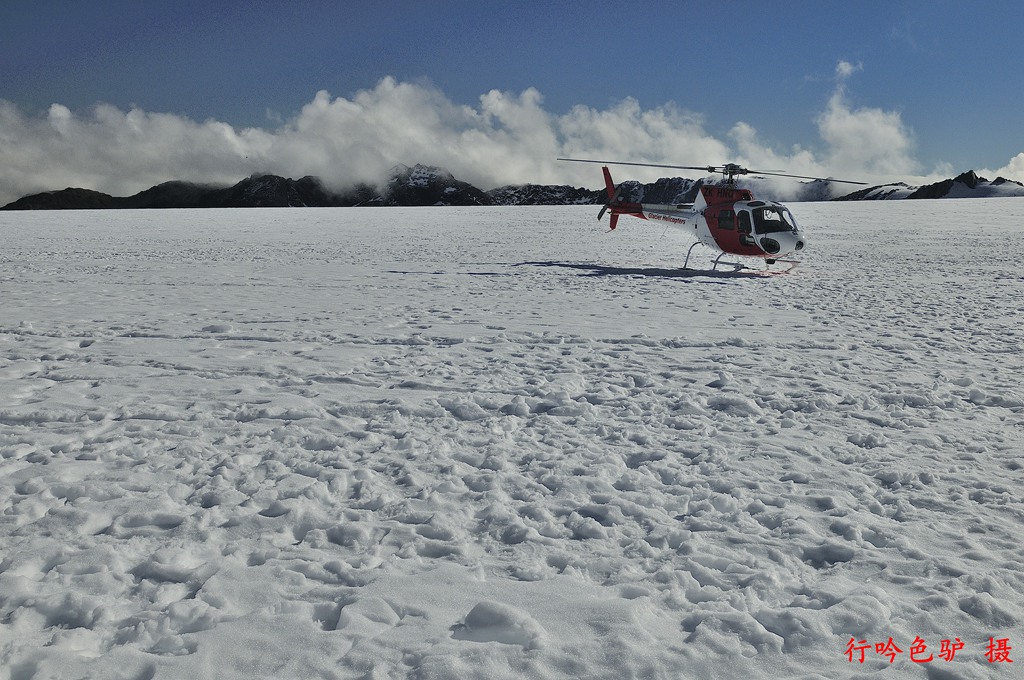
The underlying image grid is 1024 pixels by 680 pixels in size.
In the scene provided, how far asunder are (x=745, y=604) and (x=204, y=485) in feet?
11.4

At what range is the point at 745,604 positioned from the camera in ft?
10.2

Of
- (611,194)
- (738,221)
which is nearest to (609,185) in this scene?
(611,194)

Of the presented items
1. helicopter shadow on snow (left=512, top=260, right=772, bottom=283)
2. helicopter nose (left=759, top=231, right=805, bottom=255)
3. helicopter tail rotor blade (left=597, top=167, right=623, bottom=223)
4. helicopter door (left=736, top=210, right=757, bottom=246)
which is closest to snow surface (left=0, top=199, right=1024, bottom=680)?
helicopter shadow on snow (left=512, top=260, right=772, bottom=283)

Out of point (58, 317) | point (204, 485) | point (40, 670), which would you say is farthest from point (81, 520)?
point (58, 317)

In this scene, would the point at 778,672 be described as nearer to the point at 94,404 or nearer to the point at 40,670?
the point at 40,670

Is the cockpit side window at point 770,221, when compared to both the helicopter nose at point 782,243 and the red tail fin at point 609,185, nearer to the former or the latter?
the helicopter nose at point 782,243

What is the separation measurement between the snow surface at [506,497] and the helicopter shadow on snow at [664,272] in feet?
22.1

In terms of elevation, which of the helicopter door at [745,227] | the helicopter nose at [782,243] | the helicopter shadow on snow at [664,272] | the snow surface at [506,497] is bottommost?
the snow surface at [506,497]

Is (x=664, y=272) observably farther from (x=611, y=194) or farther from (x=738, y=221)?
(x=611, y=194)

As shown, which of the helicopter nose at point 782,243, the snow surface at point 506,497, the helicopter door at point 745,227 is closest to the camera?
the snow surface at point 506,497

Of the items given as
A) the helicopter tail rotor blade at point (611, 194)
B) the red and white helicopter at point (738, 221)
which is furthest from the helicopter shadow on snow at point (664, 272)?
the helicopter tail rotor blade at point (611, 194)

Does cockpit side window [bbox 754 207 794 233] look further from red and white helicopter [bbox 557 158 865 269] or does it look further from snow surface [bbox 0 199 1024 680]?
snow surface [bbox 0 199 1024 680]

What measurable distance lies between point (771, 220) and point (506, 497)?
15.7 metres

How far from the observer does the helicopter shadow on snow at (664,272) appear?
55.8 feet
